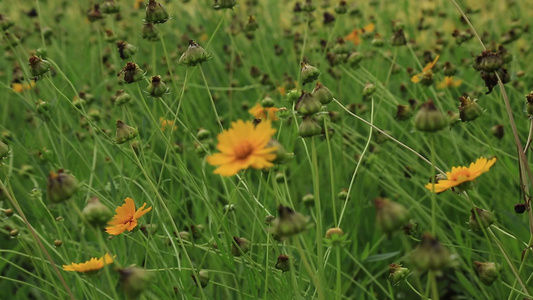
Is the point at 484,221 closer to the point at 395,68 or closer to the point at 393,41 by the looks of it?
the point at 393,41

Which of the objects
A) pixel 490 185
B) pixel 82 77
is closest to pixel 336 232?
pixel 490 185

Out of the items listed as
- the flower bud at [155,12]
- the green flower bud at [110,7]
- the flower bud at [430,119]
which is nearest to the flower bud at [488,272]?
the flower bud at [430,119]

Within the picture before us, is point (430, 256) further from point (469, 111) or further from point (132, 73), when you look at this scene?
point (132, 73)

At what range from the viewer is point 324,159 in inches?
68.4

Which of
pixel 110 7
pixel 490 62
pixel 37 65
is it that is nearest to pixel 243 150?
pixel 490 62

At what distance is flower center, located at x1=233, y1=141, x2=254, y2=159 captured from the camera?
0.66m

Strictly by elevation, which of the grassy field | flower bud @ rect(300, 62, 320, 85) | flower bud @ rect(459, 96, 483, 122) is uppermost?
flower bud @ rect(300, 62, 320, 85)

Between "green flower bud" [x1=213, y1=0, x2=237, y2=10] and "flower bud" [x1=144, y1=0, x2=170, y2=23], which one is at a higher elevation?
"flower bud" [x1=144, y1=0, x2=170, y2=23]

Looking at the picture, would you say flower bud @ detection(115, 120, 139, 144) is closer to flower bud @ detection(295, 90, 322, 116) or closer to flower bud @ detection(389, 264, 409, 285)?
flower bud @ detection(295, 90, 322, 116)

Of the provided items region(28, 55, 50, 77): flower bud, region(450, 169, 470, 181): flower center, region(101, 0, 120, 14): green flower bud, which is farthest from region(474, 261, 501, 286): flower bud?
region(101, 0, 120, 14): green flower bud

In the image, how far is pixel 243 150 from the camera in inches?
26.1

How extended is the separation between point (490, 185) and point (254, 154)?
929mm

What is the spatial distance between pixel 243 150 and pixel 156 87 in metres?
0.39

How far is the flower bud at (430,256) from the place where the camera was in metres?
0.56
